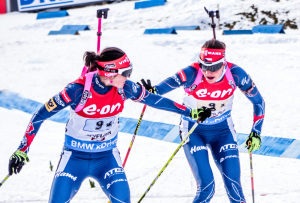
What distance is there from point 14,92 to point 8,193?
551 centimetres

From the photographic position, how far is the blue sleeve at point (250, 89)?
17.0 feet

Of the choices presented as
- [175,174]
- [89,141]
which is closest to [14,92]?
[175,174]

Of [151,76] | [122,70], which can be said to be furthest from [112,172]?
[151,76]

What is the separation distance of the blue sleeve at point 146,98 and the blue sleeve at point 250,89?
724mm

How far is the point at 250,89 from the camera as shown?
5.29 meters

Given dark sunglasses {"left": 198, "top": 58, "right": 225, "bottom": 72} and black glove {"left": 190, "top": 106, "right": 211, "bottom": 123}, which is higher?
dark sunglasses {"left": 198, "top": 58, "right": 225, "bottom": 72}

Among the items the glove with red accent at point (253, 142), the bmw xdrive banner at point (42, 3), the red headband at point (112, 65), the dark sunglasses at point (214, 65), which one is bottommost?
the glove with red accent at point (253, 142)

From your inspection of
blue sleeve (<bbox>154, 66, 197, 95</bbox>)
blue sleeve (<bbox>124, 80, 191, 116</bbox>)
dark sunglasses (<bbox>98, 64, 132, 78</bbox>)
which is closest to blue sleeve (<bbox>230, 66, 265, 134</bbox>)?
blue sleeve (<bbox>154, 66, 197, 95</bbox>)

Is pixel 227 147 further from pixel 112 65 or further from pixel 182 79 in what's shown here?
pixel 112 65

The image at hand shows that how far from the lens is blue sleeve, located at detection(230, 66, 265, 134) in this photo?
519 cm

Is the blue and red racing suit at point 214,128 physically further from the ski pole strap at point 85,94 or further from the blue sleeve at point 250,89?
the ski pole strap at point 85,94

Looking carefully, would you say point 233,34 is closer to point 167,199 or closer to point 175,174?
point 175,174

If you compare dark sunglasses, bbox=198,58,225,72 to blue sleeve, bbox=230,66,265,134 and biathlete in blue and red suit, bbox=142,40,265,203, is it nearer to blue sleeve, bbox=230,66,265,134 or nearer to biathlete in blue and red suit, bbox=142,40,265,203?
biathlete in blue and red suit, bbox=142,40,265,203

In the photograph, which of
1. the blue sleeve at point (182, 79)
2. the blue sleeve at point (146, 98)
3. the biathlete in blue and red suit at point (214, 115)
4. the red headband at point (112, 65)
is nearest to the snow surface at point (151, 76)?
the biathlete in blue and red suit at point (214, 115)
